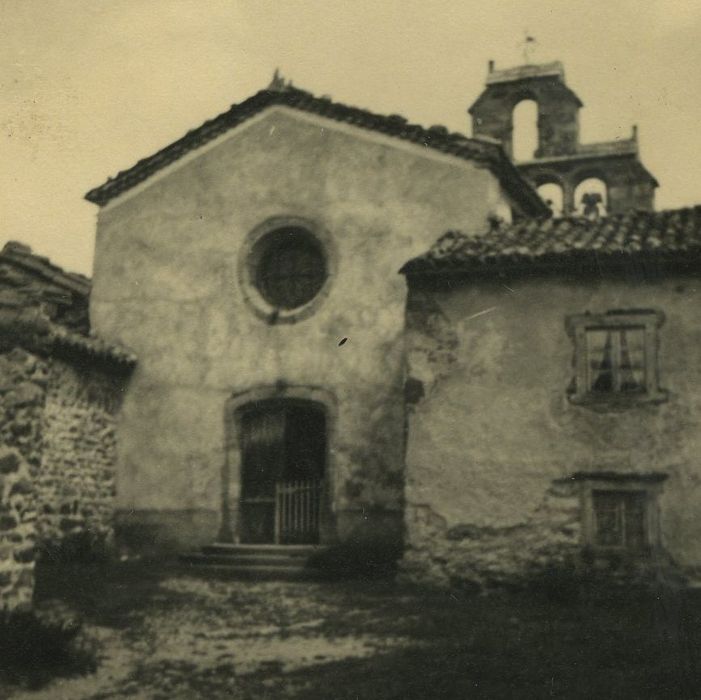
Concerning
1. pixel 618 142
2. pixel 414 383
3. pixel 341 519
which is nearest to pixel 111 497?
pixel 341 519

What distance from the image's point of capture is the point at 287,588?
13953 mm

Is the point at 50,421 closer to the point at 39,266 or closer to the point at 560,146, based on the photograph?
the point at 39,266

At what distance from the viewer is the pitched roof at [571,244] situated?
1374 cm

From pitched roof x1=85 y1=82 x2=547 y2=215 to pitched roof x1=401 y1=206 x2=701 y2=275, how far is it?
1605 mm

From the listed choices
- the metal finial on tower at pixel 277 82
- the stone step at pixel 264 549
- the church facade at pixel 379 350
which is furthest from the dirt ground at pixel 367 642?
the metal finial on tower at pixel 277 82

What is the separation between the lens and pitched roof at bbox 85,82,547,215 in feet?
54.7

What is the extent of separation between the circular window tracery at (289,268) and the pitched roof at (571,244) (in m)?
3.02

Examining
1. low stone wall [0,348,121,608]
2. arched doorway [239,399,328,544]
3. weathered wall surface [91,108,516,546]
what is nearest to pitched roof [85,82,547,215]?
weathered wall surface [91,108,516,546]

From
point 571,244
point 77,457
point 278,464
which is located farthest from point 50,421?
point 571,244

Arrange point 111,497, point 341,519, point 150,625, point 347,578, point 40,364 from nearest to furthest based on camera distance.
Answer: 1. point 40,364
2. point 150,625
3. point 347,578
4. point 341,519
5. point 111,497

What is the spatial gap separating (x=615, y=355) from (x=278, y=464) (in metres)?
6.05

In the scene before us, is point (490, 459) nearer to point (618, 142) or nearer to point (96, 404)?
point (96, 404)

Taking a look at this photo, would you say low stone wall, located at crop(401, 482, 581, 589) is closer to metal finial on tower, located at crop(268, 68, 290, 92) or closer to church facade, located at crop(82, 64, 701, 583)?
church facade, located at crop(82, 64, 701, 583)

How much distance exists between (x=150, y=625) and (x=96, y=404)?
23.4 feet
